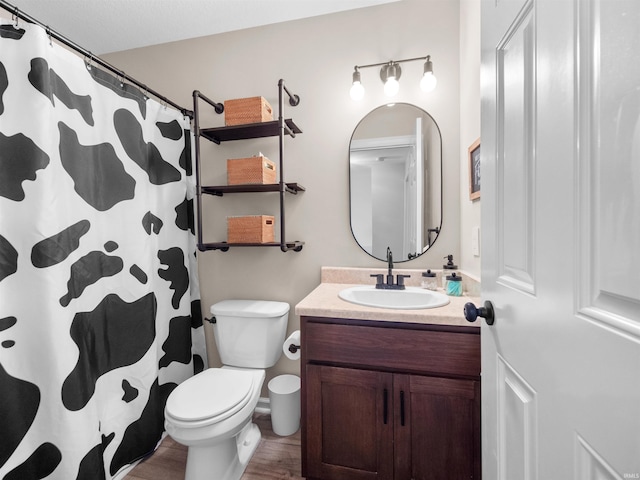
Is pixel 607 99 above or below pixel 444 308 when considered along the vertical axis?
above

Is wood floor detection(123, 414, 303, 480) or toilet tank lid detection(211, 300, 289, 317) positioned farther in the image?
toilet tank lid detection(211, 300, 289, 317)

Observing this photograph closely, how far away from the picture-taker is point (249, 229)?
169 centimetres

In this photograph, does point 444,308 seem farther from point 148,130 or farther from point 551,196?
point 148,130

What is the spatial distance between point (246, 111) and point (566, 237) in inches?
65.4

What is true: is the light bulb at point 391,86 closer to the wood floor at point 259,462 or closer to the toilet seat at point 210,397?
the toilet seat at point 210,397

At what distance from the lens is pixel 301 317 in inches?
49.3

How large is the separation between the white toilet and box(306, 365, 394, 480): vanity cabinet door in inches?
13.4

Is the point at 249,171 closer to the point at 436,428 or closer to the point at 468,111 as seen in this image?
the point at 468,111

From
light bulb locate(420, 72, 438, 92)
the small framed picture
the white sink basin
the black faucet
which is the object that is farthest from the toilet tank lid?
light bulb locate(420, 72, 438, 92)

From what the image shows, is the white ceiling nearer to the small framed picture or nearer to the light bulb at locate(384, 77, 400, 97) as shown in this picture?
the light bulb at locate(384, 77, 400, 97)

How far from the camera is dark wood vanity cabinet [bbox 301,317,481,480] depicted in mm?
1088

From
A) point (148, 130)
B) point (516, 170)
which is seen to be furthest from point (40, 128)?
point (516, 170)

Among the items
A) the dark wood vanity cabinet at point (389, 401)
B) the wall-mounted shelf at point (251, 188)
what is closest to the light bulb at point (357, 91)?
the wall-mounted shelf at point (251, 188)

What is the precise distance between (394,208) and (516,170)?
1084 mm
